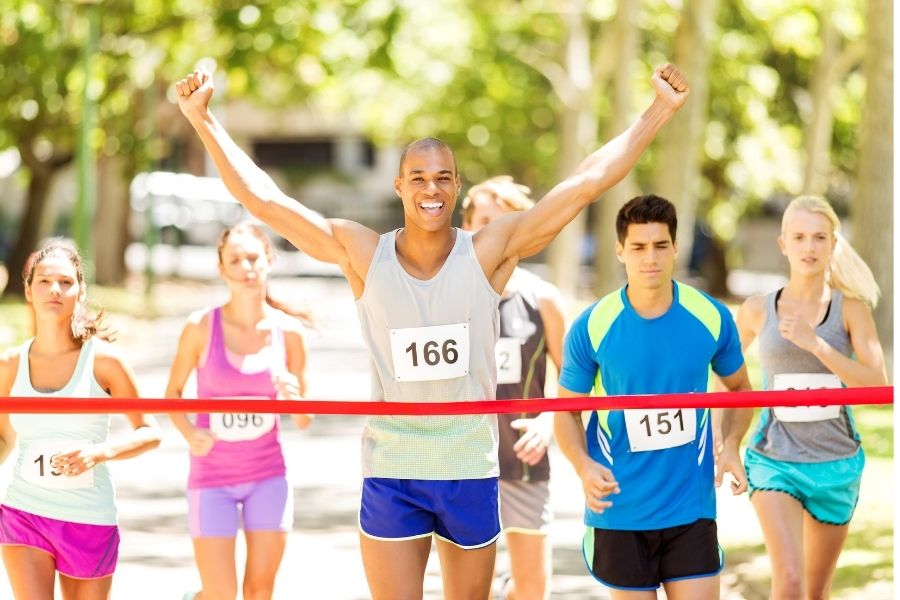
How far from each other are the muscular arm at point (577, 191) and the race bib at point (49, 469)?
147 centimetres

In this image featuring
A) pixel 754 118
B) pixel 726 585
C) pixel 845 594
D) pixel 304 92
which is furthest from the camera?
pixel 754 118

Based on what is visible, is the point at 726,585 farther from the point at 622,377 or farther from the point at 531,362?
the point at 622,377

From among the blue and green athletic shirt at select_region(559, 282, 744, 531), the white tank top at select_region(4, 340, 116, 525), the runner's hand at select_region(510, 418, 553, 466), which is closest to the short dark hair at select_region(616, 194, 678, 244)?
the blue and green athletic shirt at select_region(559, 282, 744, 531)

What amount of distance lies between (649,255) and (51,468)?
1997 mm

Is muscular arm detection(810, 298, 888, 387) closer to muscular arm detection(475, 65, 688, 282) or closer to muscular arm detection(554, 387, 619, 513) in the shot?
muscular arm detection(554, 387, 619, 513)

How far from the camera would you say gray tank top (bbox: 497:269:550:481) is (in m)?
6.48

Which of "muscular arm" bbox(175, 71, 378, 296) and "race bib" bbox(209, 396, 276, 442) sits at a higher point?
"muscular arm" bbox(175, 71, 378, 296)

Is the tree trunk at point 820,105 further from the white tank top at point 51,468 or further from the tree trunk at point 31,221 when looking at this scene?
the white tank top at point 51,468

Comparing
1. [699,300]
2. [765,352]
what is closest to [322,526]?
[765,352]

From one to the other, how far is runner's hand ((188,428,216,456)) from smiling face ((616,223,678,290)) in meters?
1.62

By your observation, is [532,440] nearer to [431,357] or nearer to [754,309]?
[754,309]

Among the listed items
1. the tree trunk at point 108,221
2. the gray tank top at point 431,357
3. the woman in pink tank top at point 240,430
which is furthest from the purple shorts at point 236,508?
the tree trunk at point 108,221

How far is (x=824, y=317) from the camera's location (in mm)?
6070

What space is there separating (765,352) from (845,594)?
1885mm
